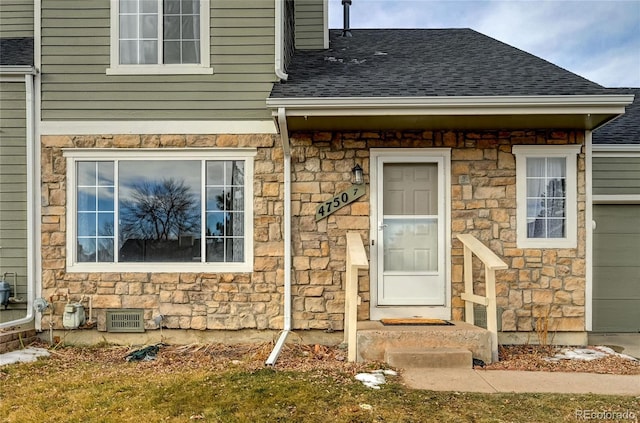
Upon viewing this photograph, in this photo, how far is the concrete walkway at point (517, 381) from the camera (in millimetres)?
3684

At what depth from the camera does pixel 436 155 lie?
5.38 meters

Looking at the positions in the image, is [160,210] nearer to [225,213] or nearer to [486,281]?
[225,213]

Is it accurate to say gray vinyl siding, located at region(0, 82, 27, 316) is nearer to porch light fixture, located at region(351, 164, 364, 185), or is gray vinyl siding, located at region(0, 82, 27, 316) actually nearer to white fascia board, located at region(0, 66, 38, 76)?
white fascia board, located at region(0, 66, 38, 76)

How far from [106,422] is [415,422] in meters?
2.12

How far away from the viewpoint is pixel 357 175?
5.29 m

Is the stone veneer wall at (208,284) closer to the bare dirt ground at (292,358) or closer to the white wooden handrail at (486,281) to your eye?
the bare dirt ground at (292,358)

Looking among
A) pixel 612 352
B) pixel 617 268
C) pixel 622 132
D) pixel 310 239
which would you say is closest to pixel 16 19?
pixel 310 239

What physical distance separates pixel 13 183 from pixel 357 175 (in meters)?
4.21

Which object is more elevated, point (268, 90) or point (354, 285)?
point (268, 90)

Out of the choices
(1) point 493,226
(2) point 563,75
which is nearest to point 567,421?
(1) point 493,226

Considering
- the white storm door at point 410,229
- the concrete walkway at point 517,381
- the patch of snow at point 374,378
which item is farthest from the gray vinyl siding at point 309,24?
the concrete walkway at point 517,381

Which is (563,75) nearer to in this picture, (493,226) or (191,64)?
(493,226)

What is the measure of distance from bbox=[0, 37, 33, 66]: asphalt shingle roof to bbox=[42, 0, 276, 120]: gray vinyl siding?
1.66 feet

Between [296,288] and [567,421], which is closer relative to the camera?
[567,421]
